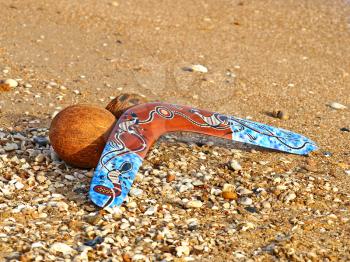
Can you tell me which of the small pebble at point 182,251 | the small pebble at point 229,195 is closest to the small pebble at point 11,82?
the small pebble at point 229,195

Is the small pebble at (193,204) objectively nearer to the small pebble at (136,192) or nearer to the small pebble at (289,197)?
the small pebble at (136,192)

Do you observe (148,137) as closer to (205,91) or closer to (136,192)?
(136,192)

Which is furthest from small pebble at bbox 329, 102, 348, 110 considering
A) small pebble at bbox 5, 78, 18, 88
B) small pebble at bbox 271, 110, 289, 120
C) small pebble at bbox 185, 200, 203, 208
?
small pebble at bbox 5, 78, 18, 88

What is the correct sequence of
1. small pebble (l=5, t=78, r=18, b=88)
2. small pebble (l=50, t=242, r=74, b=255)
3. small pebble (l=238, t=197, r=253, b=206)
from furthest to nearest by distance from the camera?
small pebble (l=5, t=78, r=18, b=88)
small pebble (l=238, t=197, r=253, b=206)
small pebble (l=50, t=242, r=74, b=255)

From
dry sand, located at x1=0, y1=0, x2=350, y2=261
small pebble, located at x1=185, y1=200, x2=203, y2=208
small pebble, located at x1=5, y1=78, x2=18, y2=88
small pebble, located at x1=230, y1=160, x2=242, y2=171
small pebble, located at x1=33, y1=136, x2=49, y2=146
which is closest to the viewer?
dry sand, located at x1=0, y1=0, x2=350, y2=261

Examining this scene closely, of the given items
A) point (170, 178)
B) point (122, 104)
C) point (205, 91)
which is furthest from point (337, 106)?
point (170, 178)

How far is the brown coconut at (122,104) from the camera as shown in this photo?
239 inches

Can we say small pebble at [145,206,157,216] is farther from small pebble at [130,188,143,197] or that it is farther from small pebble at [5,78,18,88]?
small pebble at [5,78,18,88]

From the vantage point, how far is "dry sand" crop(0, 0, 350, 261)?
192 inches

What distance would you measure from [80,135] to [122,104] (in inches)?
29.3

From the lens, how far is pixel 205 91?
8211 mm

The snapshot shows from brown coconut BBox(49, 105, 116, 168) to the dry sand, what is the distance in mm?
177

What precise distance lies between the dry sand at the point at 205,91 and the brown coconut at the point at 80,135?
7.0 inches

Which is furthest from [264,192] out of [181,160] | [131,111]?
[131,111]
